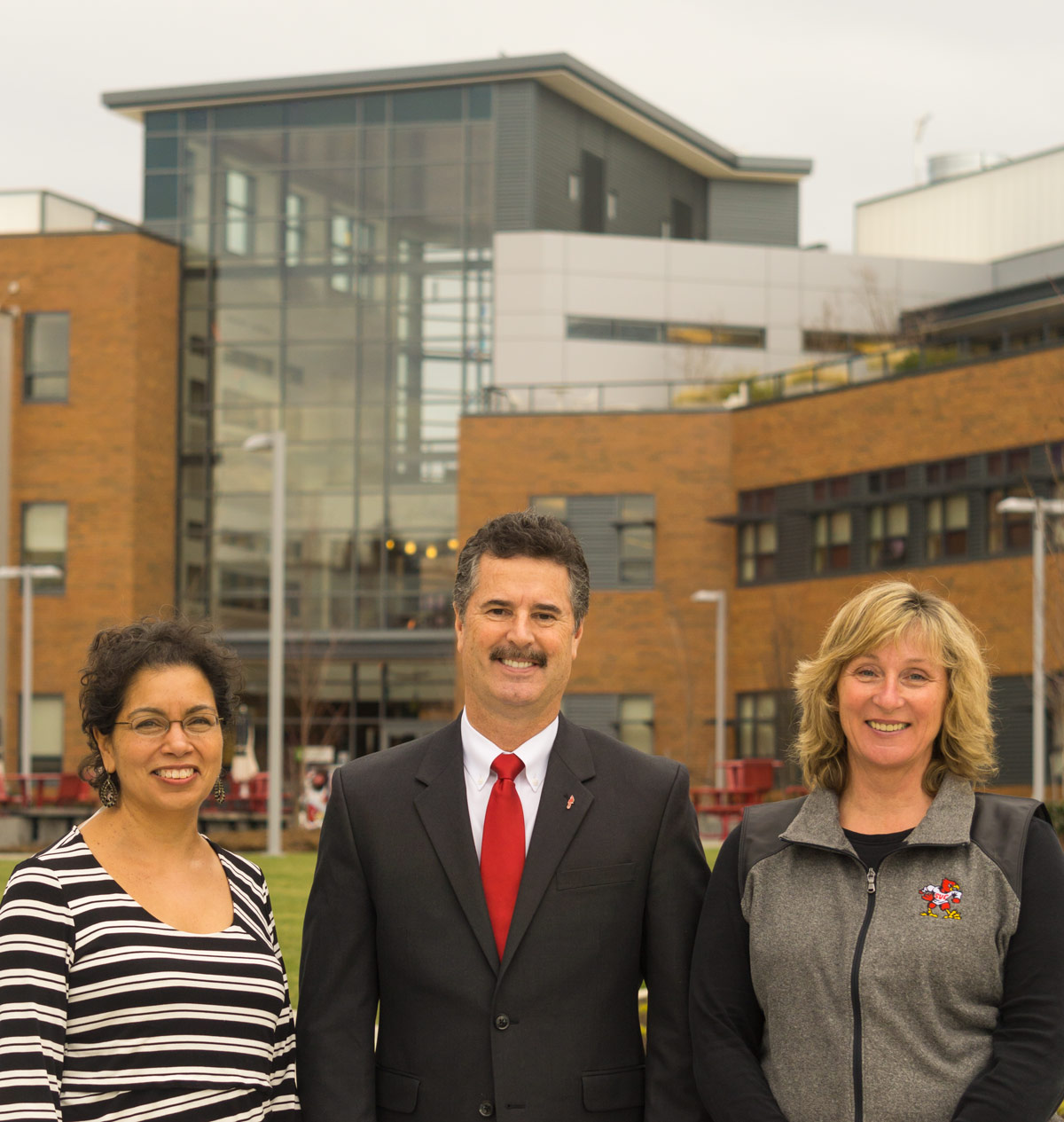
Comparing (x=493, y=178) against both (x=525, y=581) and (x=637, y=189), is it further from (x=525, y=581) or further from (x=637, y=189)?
(x=525, y=581)

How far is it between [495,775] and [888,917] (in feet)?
3.60

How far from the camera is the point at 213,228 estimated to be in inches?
1983

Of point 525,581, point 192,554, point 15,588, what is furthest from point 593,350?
point 525,581

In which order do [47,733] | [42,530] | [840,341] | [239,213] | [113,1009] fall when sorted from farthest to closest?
[840,341]
[239,213]
[42,530]
[47,733]
[113,1009]

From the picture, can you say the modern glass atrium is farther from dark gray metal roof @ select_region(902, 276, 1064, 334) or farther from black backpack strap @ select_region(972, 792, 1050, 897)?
black backpack strap @ select_region(972, 792, 1050, 897)

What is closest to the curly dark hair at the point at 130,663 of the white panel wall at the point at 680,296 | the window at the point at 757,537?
the window at the point at 757,537

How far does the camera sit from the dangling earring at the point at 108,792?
4.28 meters

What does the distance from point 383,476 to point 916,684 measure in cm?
4550

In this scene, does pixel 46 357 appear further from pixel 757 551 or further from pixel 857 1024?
pixel 857 1024

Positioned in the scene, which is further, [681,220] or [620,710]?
[681,220]

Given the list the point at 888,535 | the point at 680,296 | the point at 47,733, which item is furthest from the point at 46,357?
the point at 888,535

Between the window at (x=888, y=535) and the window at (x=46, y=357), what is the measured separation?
23.1 meters

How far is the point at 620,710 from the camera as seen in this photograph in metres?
44.2

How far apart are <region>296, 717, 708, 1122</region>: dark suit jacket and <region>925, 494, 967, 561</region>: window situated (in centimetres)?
3591
